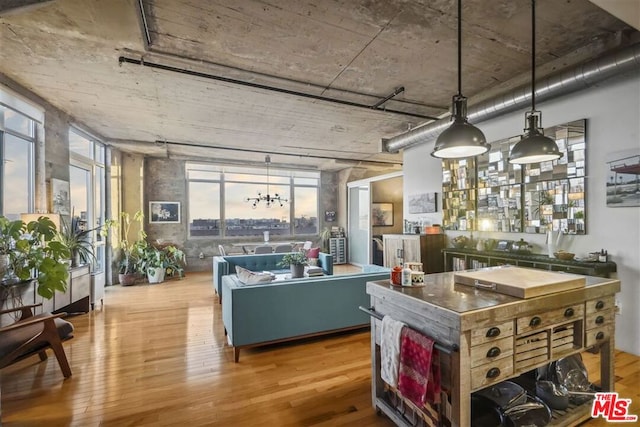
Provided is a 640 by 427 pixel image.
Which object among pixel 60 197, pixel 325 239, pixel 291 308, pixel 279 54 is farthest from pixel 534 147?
pixel 325 239

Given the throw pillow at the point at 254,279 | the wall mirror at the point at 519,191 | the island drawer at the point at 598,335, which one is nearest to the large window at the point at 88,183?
the throw pillow at the point at 254,279

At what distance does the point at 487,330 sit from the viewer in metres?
1.53

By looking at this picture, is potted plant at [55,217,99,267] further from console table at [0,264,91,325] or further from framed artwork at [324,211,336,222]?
framed artwork at [324,211,336,222]

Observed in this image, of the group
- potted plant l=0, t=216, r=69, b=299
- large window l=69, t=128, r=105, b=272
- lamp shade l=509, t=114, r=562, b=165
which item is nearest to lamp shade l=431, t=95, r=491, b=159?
lamp shade l=509, t=114, r=562, b=165

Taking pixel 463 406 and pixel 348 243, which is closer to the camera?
pixel 463 406

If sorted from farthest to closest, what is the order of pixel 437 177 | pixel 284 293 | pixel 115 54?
pixel 437 177 < pixel 284 293 < pixel 115 54

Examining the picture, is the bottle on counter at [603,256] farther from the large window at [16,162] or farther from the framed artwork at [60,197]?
the framed artwork at [60,197]

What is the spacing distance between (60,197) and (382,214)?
739cm

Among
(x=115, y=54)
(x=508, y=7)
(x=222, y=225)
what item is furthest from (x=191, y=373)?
(x=222, y=225)

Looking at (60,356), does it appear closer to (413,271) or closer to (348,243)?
(413,271)

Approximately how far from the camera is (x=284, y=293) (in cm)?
322

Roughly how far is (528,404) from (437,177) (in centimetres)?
383

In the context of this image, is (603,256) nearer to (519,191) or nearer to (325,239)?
(519,191)

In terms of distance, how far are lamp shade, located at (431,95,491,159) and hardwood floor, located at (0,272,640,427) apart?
197cm
